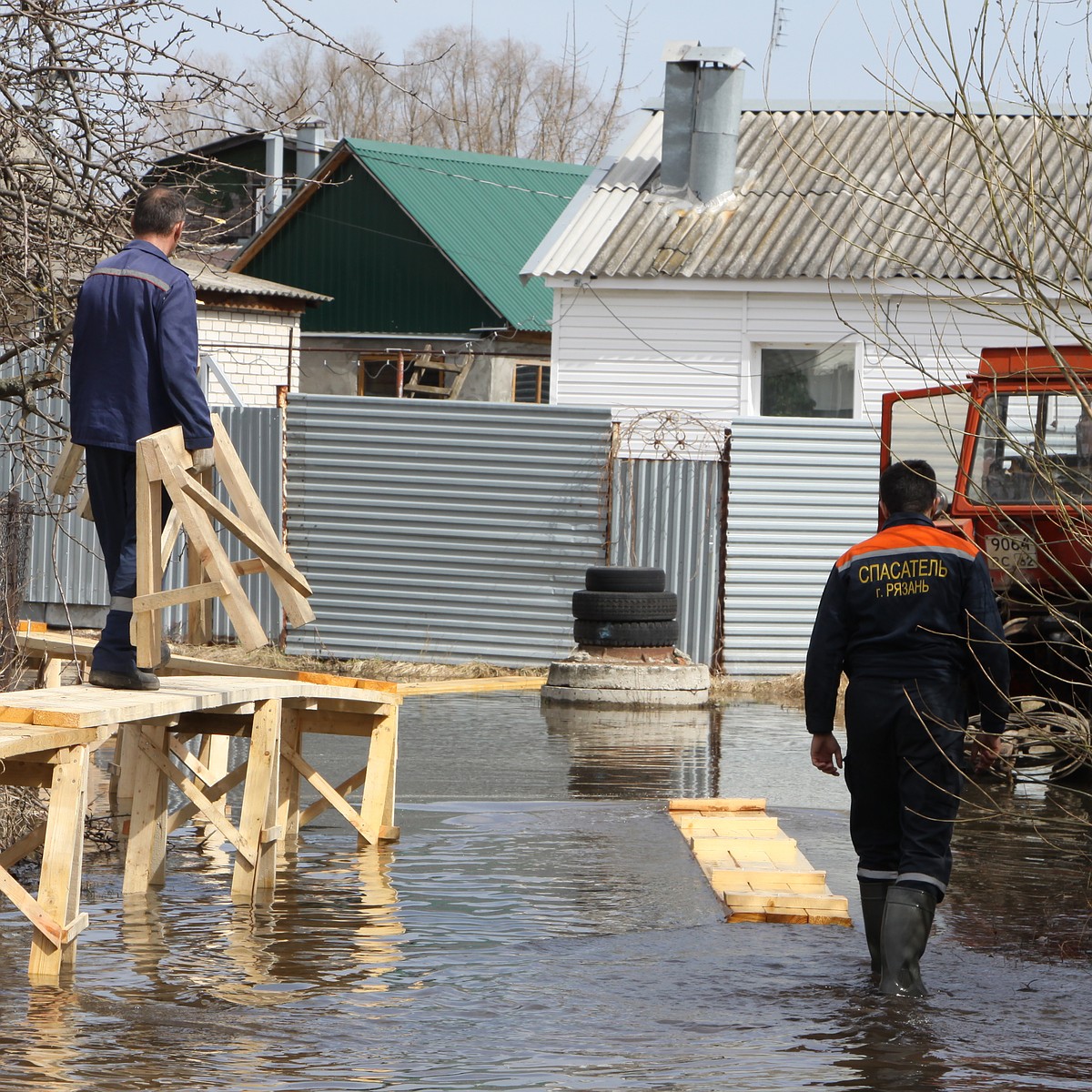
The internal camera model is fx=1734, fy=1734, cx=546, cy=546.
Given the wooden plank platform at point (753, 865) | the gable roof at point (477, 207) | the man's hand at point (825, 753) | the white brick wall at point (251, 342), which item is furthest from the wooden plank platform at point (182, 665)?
the gable roof at point (477, 207)

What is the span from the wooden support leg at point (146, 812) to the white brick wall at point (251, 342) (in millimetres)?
21031

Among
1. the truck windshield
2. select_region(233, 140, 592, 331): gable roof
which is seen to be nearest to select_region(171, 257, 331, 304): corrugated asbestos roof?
select_region(233, 140, 592, 331): gable roof

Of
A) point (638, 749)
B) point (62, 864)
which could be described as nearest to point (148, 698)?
point (62, 864)

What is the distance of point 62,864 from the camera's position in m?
5.68

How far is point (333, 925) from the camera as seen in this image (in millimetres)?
6867

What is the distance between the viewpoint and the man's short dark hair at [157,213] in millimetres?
6746

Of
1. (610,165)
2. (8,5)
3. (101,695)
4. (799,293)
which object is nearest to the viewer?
(101,695)

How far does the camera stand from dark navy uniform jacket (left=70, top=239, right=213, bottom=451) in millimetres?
6641

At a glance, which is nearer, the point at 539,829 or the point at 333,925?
the point at 333,925

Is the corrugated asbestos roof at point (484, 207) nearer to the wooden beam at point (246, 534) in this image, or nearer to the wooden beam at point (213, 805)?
the wooden beam at point (213, 805)

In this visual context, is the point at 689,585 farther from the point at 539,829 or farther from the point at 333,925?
the point at 333,925

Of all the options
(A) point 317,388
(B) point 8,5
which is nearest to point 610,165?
(A) point 317,388

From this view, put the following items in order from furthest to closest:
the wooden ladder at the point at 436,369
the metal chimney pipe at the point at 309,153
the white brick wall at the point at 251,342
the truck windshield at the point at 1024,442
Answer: the metal chimney pipe at the point at 309,153 → the wooden ladder at the point at 436,369 → the white brick wall at the point at 251,342 → the truck windshield at the point at 1024,442

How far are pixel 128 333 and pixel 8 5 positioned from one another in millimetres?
1785
